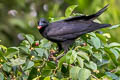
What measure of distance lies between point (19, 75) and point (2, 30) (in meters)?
4.67

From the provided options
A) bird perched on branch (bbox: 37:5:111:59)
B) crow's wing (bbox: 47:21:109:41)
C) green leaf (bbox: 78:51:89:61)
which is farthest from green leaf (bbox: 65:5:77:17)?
green leaf (bbox: 78:51:89:61)

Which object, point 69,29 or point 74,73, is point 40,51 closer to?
point 74,73

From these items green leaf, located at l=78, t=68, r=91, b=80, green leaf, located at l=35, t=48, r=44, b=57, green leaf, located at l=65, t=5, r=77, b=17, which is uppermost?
green leaf, located at l=65, t=5, r=77, b=17

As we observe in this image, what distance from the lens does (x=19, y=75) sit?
3.02 metres

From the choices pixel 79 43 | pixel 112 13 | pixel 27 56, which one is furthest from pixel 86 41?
pixel 112 13

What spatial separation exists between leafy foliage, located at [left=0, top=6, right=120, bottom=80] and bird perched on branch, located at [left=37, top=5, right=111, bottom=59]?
258mm

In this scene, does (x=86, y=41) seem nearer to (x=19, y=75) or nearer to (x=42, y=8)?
(x=19, y=75)

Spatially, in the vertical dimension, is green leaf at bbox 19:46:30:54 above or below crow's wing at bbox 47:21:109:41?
below

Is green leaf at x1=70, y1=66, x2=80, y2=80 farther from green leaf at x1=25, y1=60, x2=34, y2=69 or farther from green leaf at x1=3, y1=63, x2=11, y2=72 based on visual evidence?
green leaf at x1=3, y1=63, x2=11, y2=72

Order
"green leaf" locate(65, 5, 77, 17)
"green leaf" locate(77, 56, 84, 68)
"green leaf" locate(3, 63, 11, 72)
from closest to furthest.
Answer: "green leaf" locate(77, 56, 84, 68), "green leaf" locate(3, 63, 11, 72), "green leaf" locate(65, 5, 77, 17)

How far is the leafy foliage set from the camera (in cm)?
268

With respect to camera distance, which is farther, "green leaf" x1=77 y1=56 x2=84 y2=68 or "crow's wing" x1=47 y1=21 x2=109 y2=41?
"crow's wing" x1=47 y1=21 x2=109 y2=41

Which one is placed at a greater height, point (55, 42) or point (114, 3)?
point (114, 3)

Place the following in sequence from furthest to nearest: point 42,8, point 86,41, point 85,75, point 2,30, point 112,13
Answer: point 42,8 < point 2,30 < point 112,13 < point 86,41 < point 85,75
